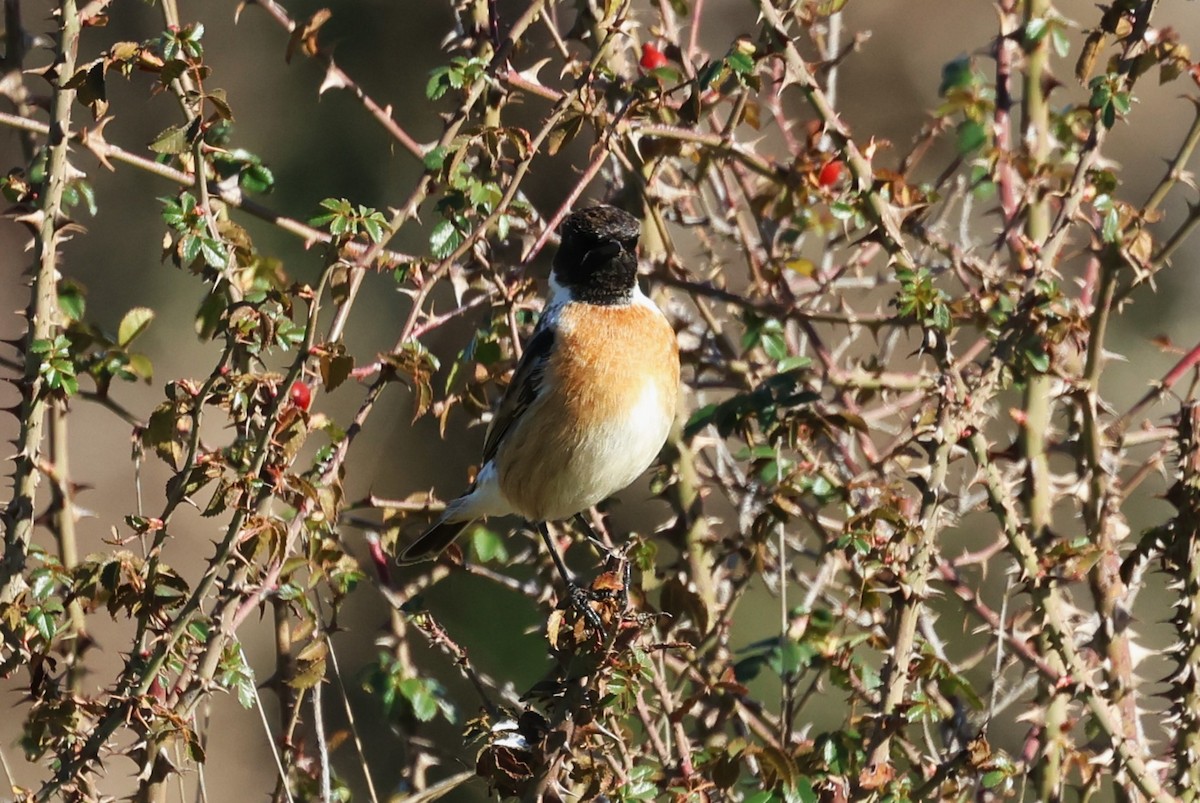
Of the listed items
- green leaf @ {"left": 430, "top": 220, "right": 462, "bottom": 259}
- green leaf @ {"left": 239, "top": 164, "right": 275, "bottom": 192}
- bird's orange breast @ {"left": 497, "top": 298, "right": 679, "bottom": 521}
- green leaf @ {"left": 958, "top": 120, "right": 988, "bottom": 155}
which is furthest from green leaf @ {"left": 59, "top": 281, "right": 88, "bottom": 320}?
green leaf @ {"left": 958, "top": 120, "right": 988, "bottom": 155}

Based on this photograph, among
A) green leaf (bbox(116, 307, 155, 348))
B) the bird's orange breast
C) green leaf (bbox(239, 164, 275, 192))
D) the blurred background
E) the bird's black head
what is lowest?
the bird's orange breast

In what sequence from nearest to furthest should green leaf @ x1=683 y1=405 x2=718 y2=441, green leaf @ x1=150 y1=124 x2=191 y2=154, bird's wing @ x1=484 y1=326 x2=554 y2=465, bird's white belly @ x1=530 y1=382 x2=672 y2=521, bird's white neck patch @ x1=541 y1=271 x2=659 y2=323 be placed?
green leaf @ x1=150 y1=124 x2=191 y2=154 < green leaf @ x1=683 y1=405 x2=718 y2=441 < bird's white belly @ x1=530 y1=382 x2=672 y2=521 < bird's wing @ x1=484 y1=326 x2=554 y2=465 < bird's white neck patch @ x1=541 y1=271 x2=659 y2=323

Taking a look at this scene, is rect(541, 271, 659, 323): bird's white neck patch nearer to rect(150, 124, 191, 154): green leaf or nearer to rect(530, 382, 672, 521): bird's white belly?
rect(530, 382, 672, 521): bird's white belly

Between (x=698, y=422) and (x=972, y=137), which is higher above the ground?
(x=972, y=137)

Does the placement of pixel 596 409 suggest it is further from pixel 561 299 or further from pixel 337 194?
pixel 337 194

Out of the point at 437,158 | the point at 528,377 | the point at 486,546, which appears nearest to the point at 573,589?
the point at 486,546

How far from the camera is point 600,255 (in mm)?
3994

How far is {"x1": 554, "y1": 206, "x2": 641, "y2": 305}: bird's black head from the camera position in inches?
153

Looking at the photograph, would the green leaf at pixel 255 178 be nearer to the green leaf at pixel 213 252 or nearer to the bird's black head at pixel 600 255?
the green leaf at pixel 213 252

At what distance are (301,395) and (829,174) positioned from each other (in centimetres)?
164

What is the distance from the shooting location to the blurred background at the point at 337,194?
7.90m

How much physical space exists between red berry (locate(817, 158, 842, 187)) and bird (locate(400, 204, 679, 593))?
52 cm

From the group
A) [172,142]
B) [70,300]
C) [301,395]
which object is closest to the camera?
[172,142]

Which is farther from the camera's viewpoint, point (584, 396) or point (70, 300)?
point (584, 396)
